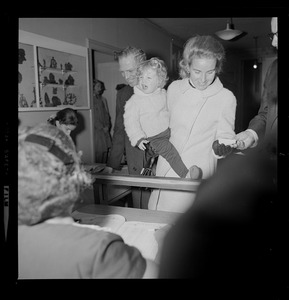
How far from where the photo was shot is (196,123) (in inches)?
44.7

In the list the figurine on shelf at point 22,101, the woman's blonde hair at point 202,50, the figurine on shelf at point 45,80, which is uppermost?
the woman's blonde hair at point 202,50

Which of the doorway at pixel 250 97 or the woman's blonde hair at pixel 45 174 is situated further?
the doorway at pixel 250 97

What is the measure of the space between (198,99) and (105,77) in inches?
14.3

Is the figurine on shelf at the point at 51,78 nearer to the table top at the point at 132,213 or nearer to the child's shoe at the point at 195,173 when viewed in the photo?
the table top at the point at 132,213

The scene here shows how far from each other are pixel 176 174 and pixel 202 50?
0.46 metres

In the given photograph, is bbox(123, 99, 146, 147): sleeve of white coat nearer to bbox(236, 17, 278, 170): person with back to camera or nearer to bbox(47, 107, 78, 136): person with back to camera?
bbox(47, 107, 78, 136): person with back to camera

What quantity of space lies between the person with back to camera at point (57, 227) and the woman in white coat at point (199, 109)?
384mm

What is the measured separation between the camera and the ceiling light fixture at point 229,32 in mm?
1059

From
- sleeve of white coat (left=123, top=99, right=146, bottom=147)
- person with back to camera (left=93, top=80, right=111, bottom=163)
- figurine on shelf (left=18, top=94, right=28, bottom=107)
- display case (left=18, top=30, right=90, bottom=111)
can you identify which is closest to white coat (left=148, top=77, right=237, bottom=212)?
sleeve of white coat (left=123, top=99, right=146, bottom=147)

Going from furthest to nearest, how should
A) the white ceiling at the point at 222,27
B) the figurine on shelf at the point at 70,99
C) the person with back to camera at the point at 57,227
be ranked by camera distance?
1. the figurine on shelf at the point at 70,99
2. the white ceiling at the point at 222,27
3. the person with back to camera at the point at 57,227

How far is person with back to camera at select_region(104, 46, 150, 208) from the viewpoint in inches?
45.3

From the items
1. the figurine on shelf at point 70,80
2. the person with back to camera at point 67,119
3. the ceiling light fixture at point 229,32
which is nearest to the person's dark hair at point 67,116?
the person with back to camera at point 67,119

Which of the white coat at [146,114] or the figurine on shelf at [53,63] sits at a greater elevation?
the figurine on shelf at [53,63]
